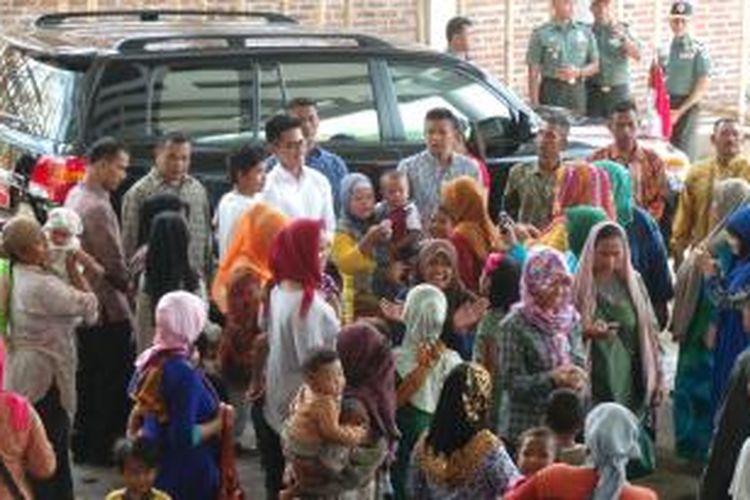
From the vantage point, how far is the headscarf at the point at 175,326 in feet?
25.2

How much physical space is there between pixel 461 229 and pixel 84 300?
7.25 ft

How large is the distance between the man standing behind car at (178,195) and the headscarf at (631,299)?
2.17 m

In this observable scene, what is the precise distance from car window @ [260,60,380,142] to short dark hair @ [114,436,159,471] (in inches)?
184

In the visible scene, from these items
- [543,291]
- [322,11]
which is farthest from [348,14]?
[543,291]

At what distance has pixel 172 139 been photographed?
32.8 feet

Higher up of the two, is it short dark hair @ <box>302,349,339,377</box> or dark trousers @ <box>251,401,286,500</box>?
short dark hair @ <box>302,349,339,377</box>

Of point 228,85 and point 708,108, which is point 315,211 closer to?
point 228,85

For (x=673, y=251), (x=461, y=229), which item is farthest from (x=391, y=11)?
(x=461, y=229)

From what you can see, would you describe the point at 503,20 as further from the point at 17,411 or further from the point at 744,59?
the point at 17,411

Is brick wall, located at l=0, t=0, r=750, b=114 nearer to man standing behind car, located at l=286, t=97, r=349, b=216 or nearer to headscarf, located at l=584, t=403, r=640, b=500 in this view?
man standing behind car, located at l=286, t=97, r=349, b=216

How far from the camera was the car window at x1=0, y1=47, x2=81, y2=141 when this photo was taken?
10.9 meters

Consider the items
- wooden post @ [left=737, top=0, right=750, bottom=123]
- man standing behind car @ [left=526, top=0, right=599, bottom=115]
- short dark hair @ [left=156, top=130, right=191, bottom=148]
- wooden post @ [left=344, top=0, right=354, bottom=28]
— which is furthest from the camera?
wooden post @ [left=737, top=0, right=750, bottom=123]

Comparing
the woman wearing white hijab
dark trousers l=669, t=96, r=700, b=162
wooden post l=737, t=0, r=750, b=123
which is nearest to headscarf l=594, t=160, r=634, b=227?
the woman wearing white hijab

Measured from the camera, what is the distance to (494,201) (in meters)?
12.1
